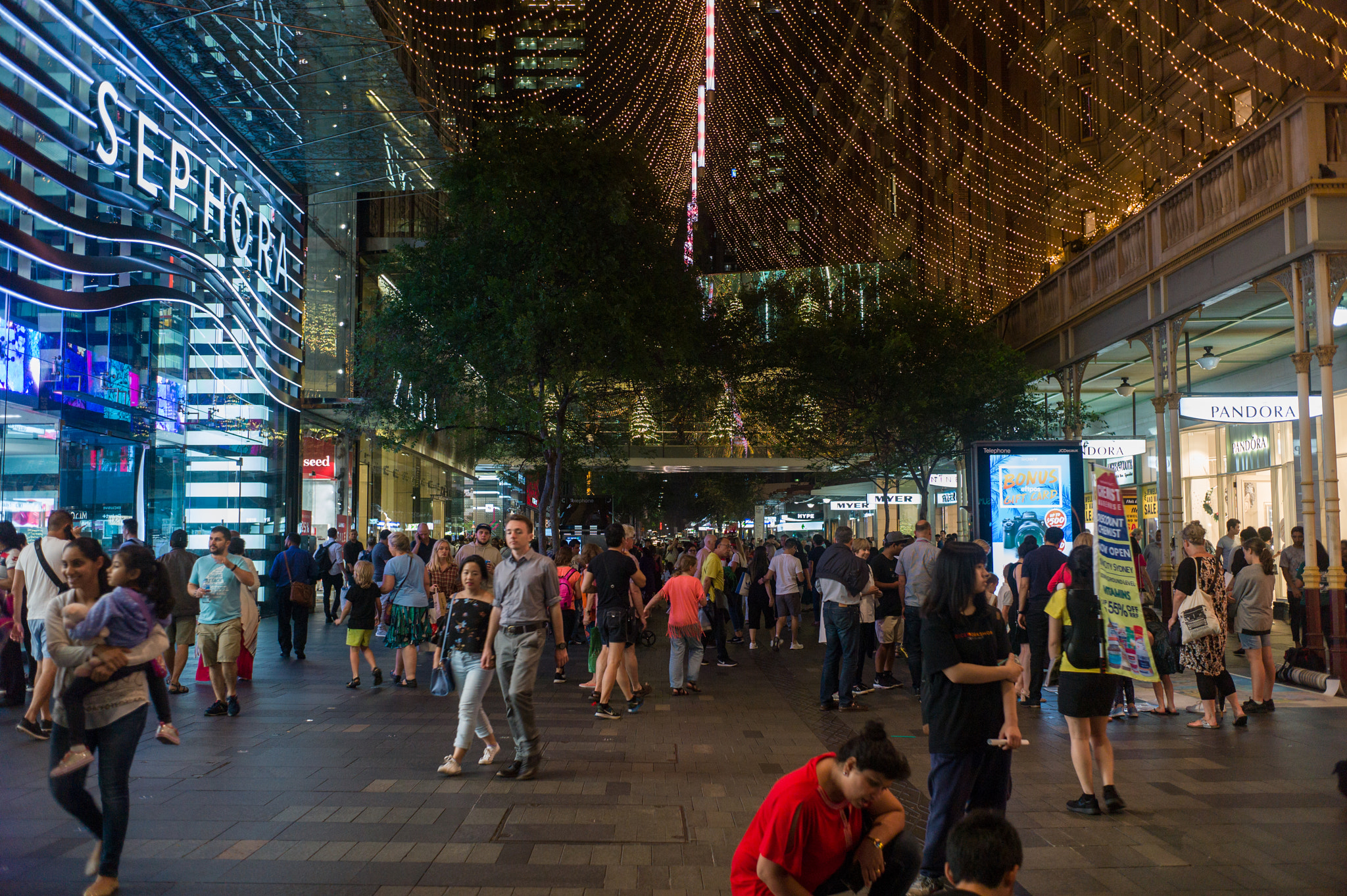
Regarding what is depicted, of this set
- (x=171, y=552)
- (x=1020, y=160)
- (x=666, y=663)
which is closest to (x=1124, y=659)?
(x=666, y=663)

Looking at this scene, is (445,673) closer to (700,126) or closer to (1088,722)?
(1088,722)

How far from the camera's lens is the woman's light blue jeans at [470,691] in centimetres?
796

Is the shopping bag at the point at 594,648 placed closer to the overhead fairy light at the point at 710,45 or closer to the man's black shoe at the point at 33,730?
the man's black shoe at the point at 33,730

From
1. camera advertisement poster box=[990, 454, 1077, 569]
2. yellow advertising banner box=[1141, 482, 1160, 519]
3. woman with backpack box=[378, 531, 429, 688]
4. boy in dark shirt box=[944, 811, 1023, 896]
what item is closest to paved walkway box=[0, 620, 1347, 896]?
woman with backpack box=[378, 531, 429, 688]

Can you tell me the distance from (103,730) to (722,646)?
37.2ft

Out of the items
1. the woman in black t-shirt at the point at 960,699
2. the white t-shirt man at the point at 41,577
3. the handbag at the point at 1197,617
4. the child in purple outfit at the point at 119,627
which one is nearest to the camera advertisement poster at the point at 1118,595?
the handbag at the point at 1197,617

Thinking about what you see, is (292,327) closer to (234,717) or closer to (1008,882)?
(234,717)

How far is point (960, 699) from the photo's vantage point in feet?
16.7

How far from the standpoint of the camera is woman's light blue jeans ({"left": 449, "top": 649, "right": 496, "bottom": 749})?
7961 millimetres

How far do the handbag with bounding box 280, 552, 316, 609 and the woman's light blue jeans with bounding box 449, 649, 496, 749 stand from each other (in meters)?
7.52

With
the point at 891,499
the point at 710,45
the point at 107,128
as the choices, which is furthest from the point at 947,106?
the point at 107,128

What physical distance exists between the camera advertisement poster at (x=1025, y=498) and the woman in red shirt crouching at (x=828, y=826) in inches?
513

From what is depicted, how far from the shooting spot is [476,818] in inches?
263

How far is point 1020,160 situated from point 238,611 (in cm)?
2925
